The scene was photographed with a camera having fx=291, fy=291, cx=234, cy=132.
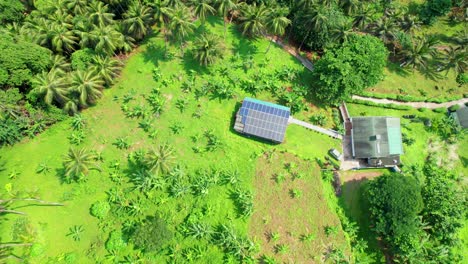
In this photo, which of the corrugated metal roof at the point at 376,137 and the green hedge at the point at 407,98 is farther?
the green hedge at the point at 407,98

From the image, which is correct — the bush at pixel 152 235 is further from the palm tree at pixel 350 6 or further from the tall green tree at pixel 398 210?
the palm tree at pixel 350 6

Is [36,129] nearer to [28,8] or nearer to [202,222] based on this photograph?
[28,8]

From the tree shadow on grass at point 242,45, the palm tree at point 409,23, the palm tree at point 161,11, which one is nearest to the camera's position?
the palm tree at point 161,11

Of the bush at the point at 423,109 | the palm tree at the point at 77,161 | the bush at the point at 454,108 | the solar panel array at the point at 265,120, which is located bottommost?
the bush at the point at 454,108

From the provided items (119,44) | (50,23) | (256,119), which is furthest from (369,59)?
(50,23)

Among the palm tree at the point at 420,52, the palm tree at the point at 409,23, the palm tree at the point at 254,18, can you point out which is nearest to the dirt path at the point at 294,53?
the palm tree at the point at 254,18

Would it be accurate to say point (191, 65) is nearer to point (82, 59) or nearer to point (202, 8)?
point (202, 8)

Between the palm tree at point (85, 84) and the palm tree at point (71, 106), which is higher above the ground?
the palm tree at point (85, 84)
